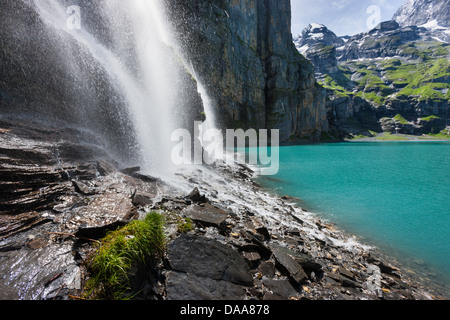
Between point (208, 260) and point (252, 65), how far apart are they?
101974mm

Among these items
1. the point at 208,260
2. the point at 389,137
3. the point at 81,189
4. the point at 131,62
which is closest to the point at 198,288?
the point at 208,260

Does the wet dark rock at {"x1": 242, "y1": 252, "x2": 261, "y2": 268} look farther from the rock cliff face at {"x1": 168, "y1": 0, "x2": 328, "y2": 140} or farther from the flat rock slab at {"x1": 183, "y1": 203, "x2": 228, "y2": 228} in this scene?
the rock cliff face at {"x1": 168, "y1": 0, "x2": 328, "y2": 140}

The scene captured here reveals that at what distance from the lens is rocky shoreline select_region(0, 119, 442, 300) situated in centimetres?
391

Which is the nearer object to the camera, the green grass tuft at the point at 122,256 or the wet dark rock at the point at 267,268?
the green grass tuft at the point at 122,256

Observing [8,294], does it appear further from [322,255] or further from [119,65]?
[119,65]

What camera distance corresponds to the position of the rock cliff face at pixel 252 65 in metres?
63.3

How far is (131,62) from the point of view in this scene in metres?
19.5

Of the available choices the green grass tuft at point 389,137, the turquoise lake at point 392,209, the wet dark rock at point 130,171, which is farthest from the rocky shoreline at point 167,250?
the green grass tuft at point 389,137

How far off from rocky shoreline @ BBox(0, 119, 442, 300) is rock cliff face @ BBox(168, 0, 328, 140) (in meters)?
59.8

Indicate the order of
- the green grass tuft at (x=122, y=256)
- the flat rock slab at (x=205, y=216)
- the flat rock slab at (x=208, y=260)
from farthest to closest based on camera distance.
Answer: the flat rock slab at (x=205, y=216)
the flat rock slab at (x=208, y=260)
the green grass tuft at (x=122, y=256)

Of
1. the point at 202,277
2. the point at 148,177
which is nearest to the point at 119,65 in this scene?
the point at 148,177

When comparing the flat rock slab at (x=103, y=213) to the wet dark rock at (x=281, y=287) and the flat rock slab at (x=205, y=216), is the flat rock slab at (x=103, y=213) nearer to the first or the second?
the flat rock slab at (x=205, y=216)

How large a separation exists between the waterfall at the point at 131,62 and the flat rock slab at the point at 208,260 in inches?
397
